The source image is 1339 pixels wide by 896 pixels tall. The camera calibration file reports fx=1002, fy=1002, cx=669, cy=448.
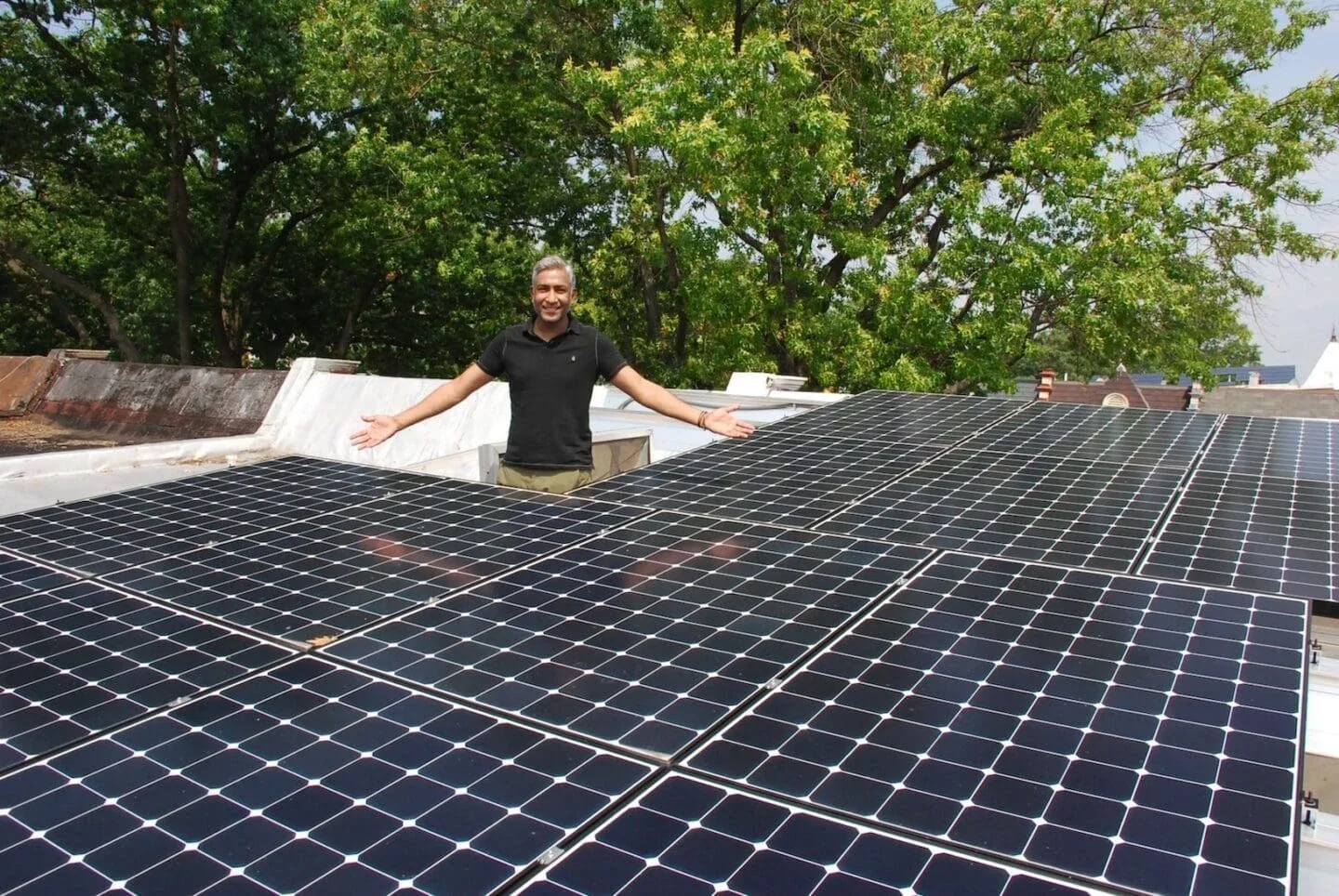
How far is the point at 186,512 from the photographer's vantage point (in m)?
4.46

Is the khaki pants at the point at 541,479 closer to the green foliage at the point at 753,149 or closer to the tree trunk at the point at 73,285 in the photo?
the green foliage at the point at 753,149

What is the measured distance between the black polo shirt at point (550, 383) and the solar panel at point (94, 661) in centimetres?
255

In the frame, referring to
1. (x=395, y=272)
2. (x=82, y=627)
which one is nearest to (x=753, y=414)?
(x=82, y=627)

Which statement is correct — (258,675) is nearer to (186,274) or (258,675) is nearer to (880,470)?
(880,470)

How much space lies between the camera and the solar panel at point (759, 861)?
171 cm

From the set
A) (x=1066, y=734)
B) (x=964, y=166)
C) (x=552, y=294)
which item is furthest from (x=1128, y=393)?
(x=1066, y=734)

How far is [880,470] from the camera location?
5.65 m

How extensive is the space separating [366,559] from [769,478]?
2435mm

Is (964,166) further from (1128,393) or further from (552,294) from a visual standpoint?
(1128,393)

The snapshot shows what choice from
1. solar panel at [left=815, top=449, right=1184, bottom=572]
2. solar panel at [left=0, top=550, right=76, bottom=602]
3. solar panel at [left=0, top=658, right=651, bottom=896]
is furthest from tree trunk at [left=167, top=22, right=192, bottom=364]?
solar panel at [left=0, top=658, right=651, bottom=896]

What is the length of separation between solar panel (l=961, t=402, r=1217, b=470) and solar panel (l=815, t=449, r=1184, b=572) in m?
0.27

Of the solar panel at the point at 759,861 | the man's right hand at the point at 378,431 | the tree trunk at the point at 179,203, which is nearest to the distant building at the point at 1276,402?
the man's right hand at the point at 378,431

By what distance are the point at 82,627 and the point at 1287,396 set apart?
19145 mm

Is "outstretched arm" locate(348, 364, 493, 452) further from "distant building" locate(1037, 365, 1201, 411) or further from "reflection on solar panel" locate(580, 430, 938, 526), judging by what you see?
"distant building" locate(1037, 365, 1201, 411)
